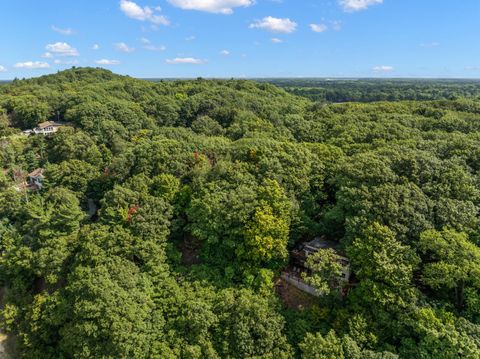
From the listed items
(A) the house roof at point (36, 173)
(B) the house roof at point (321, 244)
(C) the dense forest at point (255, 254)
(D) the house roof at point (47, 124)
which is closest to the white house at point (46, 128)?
(D) the house roof at point (47, 124)

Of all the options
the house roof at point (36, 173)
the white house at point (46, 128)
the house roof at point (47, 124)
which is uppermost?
the house roof at point (47, 124)

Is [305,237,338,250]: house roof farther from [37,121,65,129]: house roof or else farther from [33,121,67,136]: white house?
[37,121,65,129]: house roof

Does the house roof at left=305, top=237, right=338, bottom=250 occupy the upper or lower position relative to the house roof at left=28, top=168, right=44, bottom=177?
lower

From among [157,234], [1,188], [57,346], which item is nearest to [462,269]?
[157,234]

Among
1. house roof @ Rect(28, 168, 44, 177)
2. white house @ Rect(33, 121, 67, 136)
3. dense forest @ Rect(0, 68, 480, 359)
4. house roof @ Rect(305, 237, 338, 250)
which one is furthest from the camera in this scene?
white house @ Rect(33, 121, 67, 136)

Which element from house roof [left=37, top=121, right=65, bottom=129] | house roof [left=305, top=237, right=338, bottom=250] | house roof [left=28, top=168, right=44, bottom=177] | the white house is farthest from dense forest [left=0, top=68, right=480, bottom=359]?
house roof [left=37, top=121, right=65, bottom=129]

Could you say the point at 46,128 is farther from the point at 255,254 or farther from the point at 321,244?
the point at 321,244

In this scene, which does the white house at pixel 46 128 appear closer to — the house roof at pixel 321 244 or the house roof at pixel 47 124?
the house roof at pixel 47 124

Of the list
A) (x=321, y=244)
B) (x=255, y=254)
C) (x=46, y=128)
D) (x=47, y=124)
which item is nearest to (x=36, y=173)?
(x=46, y=128)

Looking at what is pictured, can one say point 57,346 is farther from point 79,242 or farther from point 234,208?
point 234,208
